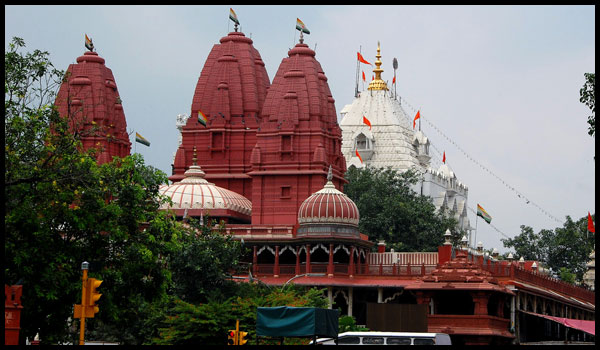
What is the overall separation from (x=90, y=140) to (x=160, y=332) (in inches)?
1128

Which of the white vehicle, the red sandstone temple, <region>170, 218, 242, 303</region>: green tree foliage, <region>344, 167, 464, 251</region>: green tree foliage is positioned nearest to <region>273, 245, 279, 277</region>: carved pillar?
the red sandstone temple

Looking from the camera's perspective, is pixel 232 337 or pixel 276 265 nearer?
pixel 232 337

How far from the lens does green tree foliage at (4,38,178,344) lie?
3544 centimetres

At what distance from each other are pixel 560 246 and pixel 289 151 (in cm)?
3668

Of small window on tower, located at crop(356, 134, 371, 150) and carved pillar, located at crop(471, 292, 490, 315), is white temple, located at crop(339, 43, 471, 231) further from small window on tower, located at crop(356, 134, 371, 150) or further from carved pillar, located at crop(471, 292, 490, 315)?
carved pillar, located at crop(471, 292, 490, 315)

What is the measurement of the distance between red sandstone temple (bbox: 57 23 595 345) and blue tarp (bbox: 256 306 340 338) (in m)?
19.2

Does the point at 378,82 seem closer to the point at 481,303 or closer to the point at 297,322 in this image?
the point at 481,303

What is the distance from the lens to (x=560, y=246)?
320ft

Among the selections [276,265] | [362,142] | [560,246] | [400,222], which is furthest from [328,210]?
[362,142]

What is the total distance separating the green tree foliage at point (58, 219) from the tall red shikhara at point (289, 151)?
27381mm

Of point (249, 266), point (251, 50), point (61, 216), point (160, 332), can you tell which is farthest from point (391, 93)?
point (61, 216)
